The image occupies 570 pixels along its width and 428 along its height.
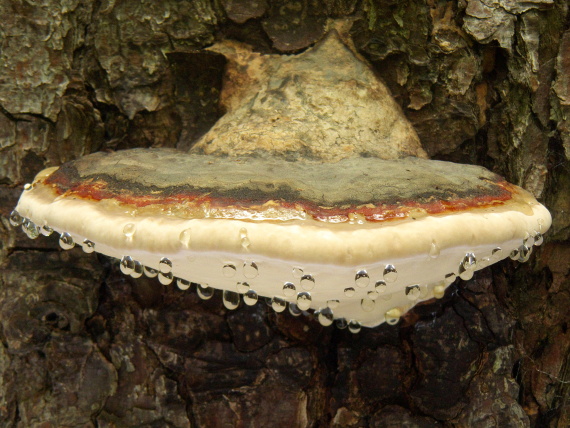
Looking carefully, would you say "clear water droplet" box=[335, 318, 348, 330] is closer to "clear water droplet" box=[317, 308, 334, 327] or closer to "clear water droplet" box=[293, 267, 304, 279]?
"clear water droplet" box=[317, 308, 334, 327]

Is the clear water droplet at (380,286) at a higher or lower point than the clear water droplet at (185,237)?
lower

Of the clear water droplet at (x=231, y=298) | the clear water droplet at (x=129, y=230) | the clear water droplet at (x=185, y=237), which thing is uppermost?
the clear water droplet at (x=185, y=237)

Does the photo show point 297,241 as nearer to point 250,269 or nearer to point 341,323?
point 250,269

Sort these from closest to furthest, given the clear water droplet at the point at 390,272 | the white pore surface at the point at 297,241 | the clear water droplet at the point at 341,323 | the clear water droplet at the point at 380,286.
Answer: the white pore surface at the point at 297,241, the clear water droplet at the point at 390,272, the clear water droplet at the point at 380,286, the clear water droplet at the point at 341,323

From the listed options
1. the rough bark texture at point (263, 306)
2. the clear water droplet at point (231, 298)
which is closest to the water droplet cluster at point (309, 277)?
the clear water droplet at point (231, 298)

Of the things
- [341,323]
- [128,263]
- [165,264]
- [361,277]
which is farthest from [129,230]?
[341,323]

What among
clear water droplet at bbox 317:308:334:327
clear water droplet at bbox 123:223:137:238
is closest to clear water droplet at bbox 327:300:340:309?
clear water droplet at bbox 317:308:334:327

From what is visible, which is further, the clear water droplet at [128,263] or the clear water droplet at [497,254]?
the clear water droplet at [497,254]

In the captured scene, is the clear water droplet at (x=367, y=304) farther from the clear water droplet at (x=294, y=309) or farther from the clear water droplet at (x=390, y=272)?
the clear water droplet at (x=390, y=272)
